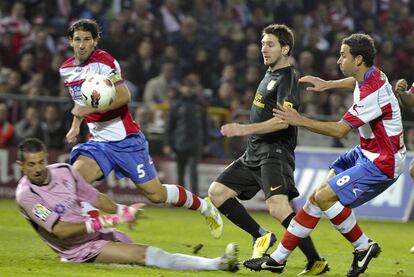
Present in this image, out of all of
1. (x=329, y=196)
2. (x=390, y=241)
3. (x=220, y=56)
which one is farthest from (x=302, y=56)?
(x=329, y=196)

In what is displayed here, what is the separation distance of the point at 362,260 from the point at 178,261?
5.23ft

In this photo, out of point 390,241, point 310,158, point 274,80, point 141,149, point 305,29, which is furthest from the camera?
point 305,29

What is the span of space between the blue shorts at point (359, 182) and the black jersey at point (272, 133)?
88 cm

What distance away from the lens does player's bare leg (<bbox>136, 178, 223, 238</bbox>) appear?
Answer: 982cm

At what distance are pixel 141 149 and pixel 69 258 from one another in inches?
69.9

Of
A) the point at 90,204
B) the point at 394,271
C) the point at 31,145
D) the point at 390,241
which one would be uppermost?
the point at 31,145

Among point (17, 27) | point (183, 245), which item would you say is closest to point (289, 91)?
point (183, 245)

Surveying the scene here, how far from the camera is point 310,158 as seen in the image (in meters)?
16.5

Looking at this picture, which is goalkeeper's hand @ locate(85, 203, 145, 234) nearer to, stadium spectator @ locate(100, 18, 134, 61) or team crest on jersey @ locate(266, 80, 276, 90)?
team crest on jersey @ locate(266, 80, 276, 90)

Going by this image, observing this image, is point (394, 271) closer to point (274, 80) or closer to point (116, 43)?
point (274, 80)

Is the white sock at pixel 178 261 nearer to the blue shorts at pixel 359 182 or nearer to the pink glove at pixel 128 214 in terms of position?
the pink glove at pixel 128 214

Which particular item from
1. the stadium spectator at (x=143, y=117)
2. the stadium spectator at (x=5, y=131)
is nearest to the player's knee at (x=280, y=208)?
the stadium spectator at (x=143, y=117)

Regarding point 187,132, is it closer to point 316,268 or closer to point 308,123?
point 316,268

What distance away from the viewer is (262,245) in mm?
8914
